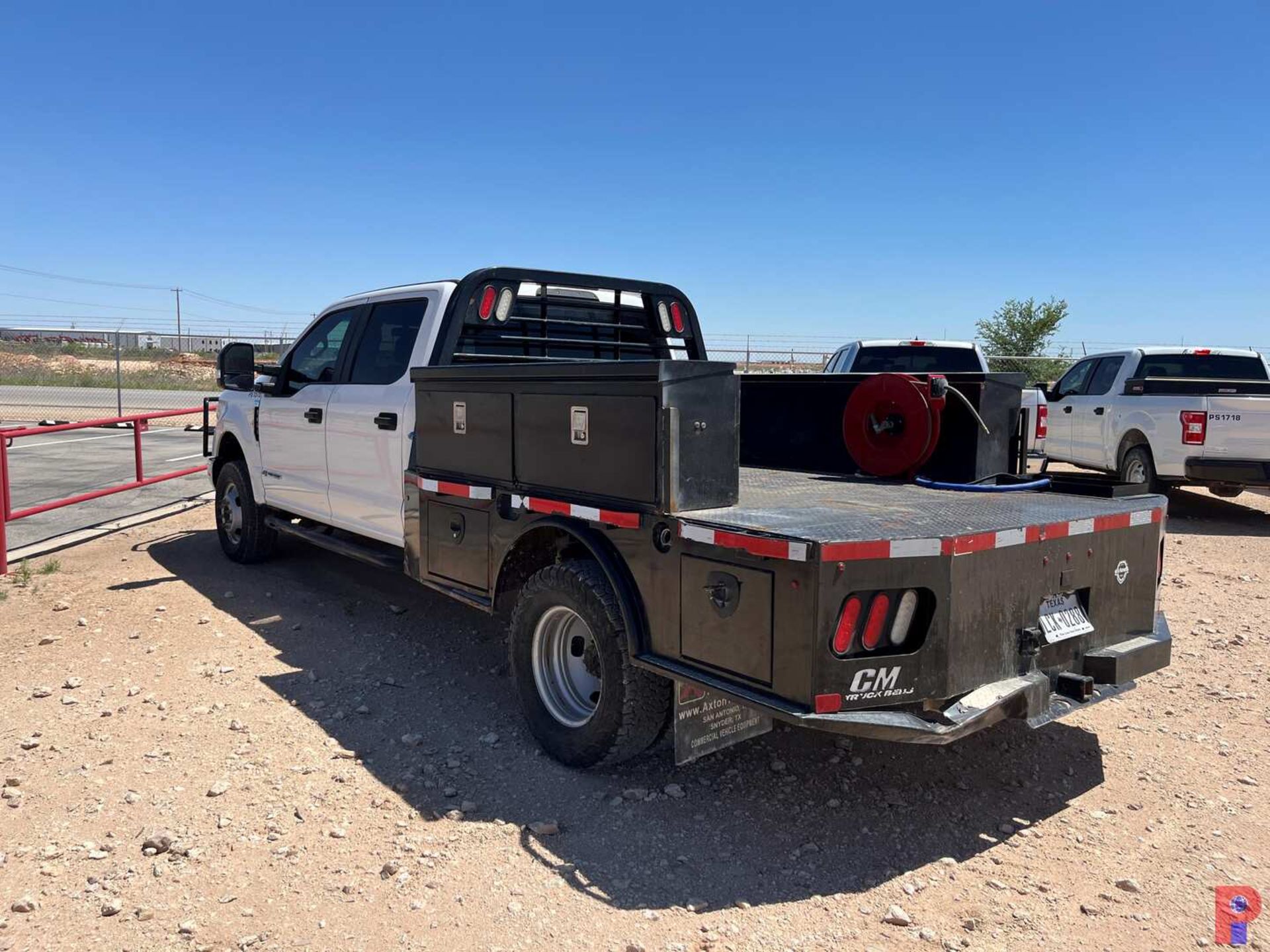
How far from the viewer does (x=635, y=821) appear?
3.77 meters

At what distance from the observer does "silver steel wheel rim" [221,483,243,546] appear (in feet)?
25.9

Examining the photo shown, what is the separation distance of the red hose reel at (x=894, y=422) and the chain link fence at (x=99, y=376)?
1311 cm

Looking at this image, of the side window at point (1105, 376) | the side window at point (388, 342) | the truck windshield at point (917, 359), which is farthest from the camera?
the side window at point (1105, 376)

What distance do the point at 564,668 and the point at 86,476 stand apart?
1079cm

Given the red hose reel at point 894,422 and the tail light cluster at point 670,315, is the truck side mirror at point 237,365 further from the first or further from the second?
the red hose reel at point 894,422

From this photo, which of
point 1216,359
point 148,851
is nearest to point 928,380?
point 148,851

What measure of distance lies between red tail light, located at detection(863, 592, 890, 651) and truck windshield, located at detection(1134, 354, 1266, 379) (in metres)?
10.3

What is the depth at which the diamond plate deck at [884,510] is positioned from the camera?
3.31m

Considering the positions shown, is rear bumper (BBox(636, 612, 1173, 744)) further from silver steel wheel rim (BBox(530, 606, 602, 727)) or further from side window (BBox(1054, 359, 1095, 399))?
→ side window (BBox(1054, 359, 1095, 399))

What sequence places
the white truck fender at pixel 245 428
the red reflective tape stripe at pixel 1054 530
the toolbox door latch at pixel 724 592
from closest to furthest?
the toolbox door latch at pixel 724 592, the red reflective tape stripe at pixel 1054 530, the white truck fender at pixel 245 428

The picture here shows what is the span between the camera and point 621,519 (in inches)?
147

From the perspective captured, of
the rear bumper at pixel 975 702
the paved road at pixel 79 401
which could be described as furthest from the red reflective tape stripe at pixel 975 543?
the paved road at pixel 79 401

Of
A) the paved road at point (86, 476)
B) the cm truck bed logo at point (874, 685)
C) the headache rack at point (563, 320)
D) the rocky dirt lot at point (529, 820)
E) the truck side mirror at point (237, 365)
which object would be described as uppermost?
the headache rack at point (563, 320)

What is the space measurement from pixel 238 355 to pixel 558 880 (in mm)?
5089
